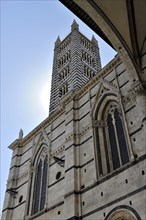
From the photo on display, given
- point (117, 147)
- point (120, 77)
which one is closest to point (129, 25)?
point (120, 77)

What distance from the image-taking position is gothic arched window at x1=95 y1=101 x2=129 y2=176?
12.1 metres

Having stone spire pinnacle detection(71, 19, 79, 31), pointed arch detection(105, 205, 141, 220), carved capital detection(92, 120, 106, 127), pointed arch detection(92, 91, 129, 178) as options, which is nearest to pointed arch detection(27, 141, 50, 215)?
carved capital detection(92, 120, 106, 127)

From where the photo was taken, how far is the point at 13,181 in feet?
57.7

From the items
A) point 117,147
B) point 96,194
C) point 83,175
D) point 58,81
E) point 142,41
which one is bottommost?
point 96,194

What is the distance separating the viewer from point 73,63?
24828mm

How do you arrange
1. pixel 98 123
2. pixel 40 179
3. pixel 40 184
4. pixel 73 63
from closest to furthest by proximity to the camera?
pixel 98 123 → pixel 40 184 → pixel 40 179 → pixel 73 63

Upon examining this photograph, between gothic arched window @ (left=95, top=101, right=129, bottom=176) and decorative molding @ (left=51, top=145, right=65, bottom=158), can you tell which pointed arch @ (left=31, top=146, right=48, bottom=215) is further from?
gothic arched window @ (left=95, top=101, right=129, bottom=176)

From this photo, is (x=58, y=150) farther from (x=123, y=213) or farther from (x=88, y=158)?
(x=123, y=213)

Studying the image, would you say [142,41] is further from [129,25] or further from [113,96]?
[113,96]

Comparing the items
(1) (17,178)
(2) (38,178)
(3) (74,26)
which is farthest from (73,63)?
(2) (38,178)

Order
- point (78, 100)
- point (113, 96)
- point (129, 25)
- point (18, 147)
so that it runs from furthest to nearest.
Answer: point (18, 147) < point (78, 100) < point (113, 96) < point (129, 25)

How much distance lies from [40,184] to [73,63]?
12.6 m

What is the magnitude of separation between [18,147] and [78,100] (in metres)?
6.15

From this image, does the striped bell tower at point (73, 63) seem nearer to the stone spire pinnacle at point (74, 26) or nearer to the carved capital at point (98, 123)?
the stone spire pinnacle at point (74, 26)
